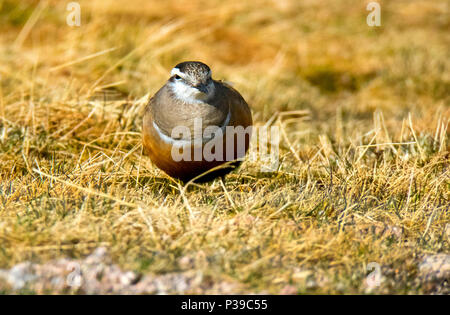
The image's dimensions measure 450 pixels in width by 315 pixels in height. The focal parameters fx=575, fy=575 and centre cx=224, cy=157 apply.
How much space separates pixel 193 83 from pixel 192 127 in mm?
305

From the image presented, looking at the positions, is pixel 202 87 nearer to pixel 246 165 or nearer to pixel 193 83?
pixel 193 83

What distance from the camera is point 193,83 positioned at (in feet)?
13.1

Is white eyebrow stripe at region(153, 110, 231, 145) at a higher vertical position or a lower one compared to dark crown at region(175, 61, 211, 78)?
lower

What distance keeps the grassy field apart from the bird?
0.20 m

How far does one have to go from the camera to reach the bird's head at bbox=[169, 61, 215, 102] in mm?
3979

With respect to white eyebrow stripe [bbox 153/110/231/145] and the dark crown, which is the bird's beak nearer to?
the dark crown

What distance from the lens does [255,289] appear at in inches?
120

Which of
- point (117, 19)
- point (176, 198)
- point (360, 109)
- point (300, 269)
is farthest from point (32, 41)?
point (300, 269)

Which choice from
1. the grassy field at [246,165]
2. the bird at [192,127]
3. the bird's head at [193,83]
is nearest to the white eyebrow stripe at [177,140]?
Answer: the bird at [192,127]

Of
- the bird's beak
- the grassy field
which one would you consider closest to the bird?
the bird's beak

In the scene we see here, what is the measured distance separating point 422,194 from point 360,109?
11.9 ft

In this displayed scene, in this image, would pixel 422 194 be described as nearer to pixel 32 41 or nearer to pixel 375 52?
pixel 375 52

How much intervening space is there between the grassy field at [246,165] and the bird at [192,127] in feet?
0.67

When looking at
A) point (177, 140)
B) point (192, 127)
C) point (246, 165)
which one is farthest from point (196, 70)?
point (246, 165)
